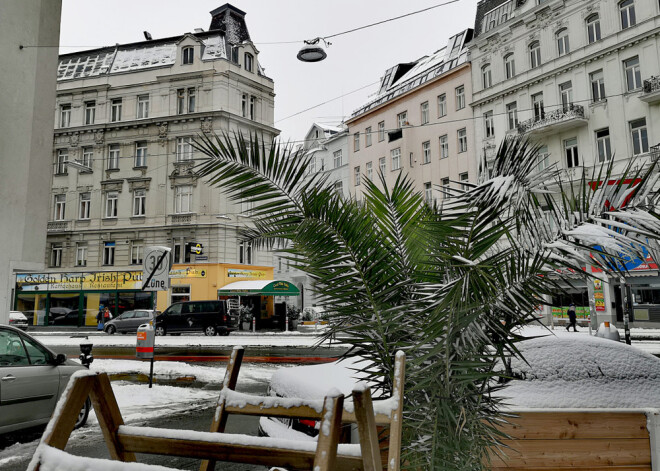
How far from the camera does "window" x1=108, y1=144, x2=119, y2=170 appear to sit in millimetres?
35406

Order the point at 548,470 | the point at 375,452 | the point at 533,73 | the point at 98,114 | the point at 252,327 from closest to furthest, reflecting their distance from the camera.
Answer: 1. the point at 375,452
2. the point at 548,470
3. the point at 533,73
4. the point at 252,327
5. the point at 98,114

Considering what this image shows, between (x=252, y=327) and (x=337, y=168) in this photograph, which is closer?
(x=252, y=327)

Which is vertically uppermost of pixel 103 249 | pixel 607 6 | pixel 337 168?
pixel 607 6

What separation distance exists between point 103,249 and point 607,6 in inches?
1262

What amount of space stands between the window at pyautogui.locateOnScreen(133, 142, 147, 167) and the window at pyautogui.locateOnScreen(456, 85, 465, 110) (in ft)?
68.1

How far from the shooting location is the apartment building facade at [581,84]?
2247 cm

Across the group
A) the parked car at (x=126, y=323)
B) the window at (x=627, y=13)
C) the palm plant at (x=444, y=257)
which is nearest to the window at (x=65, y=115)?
the parked car at (x=126, y=323)

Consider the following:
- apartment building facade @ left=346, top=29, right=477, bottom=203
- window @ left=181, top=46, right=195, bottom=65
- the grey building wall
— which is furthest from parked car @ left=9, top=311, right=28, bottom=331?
the grey building wall

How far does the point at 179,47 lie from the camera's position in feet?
113

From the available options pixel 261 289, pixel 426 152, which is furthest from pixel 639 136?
pixel 261 289

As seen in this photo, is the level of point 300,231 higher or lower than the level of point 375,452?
higher

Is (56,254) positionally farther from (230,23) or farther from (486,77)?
(486,77)

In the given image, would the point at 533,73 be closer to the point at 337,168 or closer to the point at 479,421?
the point at 337,168

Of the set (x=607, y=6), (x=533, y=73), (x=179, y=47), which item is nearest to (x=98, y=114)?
(x=179, y=47)
